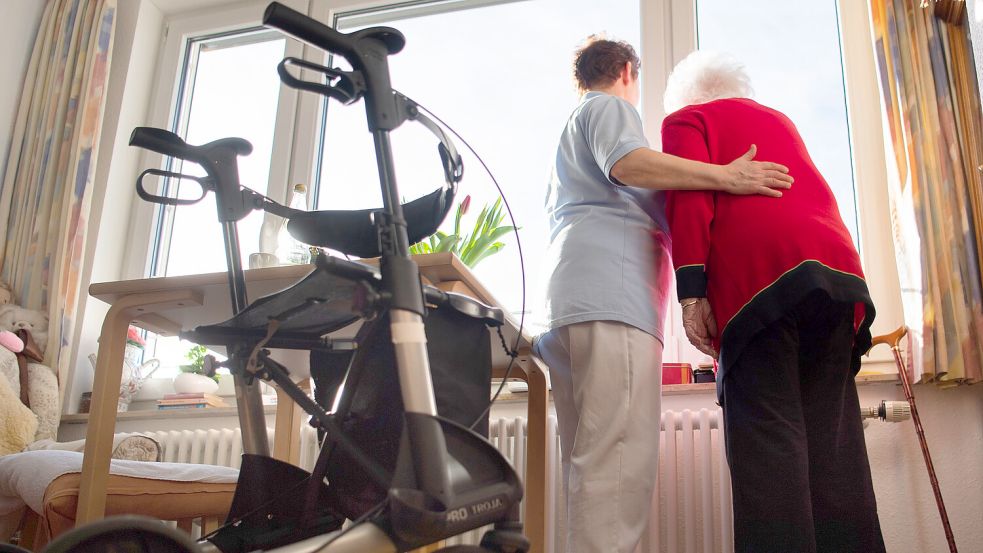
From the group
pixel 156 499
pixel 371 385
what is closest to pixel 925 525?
pixel 371 385

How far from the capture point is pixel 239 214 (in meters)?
1.34

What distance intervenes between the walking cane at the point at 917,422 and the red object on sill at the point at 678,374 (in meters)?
0.52

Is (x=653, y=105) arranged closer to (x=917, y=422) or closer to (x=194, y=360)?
(x=917, y=422)

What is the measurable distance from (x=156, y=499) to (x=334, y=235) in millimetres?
754

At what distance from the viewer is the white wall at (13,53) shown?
3311 mm

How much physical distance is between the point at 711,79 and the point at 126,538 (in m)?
1.38

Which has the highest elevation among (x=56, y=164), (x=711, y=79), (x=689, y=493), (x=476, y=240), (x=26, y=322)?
(x=56, y=164)

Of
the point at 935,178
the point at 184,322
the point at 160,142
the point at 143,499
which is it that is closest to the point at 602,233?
the point at 160,142

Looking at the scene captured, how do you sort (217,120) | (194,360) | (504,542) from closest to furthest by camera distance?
(504,542)
(194,360)
(217,120)

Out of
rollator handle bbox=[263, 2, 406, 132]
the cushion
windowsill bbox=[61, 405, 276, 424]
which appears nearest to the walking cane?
rollator handle bbox=[263, 2, 406, 132]

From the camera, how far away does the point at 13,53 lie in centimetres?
338

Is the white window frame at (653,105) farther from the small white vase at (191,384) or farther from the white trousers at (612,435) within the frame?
the white trousers at (612,435)

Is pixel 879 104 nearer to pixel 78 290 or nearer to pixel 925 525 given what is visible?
pixel 925 525

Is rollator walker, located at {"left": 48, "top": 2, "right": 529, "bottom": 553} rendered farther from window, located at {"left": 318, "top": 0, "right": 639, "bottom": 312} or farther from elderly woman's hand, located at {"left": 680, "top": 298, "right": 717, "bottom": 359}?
window, located at {"left": 318, "top": 0, "right": 639, "bottom": 312}
